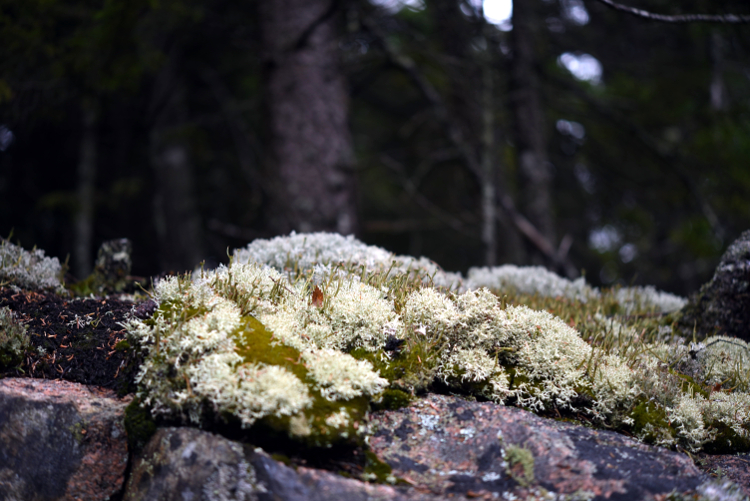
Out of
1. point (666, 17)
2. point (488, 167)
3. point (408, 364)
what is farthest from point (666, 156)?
point (408, 364)

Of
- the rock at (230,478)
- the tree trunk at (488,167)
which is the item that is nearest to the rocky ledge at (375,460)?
the rock at (230,478)

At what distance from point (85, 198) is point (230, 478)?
931 cm

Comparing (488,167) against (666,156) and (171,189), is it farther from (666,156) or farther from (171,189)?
(171,189)

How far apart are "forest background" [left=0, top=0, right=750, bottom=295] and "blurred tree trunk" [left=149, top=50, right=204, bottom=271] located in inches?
1.9

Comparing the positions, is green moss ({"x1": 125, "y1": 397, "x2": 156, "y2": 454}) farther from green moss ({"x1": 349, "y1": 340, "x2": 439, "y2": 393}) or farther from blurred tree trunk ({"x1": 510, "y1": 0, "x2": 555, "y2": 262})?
blurred tree trunk ({"x1": 510, "y1": 0, "x2": 555, "y2": 262})

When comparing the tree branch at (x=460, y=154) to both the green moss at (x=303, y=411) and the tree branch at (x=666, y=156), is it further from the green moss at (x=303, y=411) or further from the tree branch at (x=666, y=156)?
the green moss at (x=303, y=411)

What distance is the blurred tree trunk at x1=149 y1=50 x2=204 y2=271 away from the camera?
10391 millimetres

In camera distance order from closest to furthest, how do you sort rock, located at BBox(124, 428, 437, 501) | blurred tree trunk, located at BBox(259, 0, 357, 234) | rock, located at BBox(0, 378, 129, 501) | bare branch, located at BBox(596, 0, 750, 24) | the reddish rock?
1. rock, located at BBox(124, 428, 437, 501)
2. rock, located at BBox(0, 378, 129, 501)
3. the reddish rock
4. bare branch, located at BBox(596, 0, 750, 24)
5. blurred tree trunk, located at BBox(259, 0, 357, 234)

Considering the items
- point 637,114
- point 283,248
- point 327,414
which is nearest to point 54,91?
point 283,248

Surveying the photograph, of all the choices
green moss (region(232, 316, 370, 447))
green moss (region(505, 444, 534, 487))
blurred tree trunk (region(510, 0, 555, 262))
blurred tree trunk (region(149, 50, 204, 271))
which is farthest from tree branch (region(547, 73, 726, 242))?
blurred tree trunk (region(149, 50, 204, 271))

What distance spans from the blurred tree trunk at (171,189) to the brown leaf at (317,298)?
305 inches

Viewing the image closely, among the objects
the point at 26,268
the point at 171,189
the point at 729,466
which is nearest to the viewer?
the point at 729,466

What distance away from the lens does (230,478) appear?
6.85 ft

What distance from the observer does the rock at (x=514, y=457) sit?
221 cm
